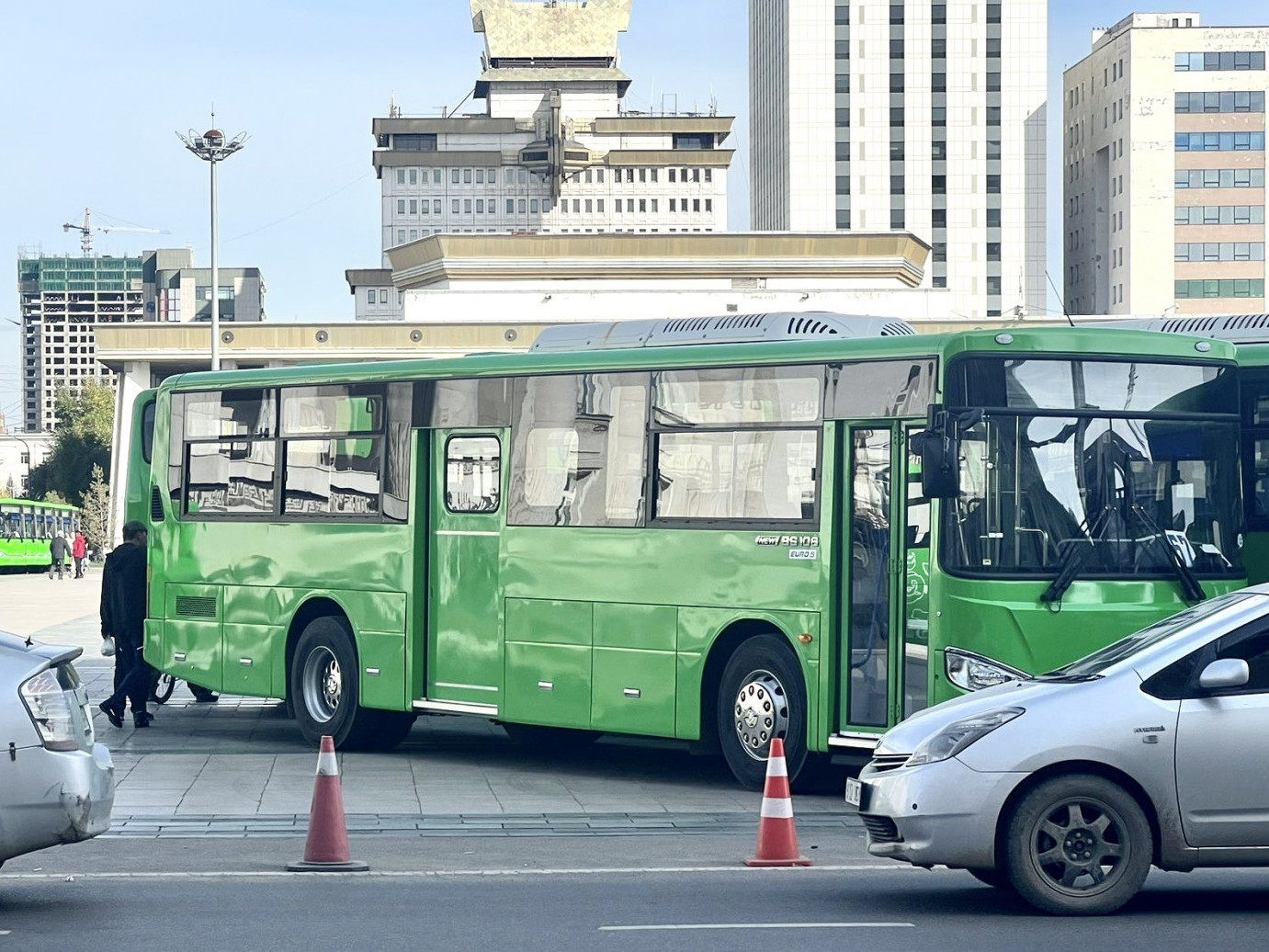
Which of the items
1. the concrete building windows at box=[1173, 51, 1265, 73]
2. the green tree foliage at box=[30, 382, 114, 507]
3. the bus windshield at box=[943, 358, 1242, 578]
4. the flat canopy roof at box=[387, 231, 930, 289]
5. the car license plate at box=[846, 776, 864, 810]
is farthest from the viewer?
the concrete building windows at box=[1173, 51, 1265, 73]

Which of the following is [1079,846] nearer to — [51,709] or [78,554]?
[51,709]

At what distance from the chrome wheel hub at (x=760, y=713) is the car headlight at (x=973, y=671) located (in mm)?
1468

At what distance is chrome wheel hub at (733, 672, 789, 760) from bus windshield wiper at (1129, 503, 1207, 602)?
8.46 ft

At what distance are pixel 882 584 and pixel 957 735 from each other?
4.30 metres

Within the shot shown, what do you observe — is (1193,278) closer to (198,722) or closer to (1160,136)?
(1160,136)

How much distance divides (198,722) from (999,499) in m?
9.48

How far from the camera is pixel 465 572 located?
1551cm

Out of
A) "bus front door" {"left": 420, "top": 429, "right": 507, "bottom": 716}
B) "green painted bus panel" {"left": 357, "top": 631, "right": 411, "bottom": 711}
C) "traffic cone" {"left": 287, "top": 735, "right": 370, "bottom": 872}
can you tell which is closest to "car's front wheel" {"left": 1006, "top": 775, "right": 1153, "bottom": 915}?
"traffic cone" {"left": 287, "top": 735, "right": 370, "bottom": 872}

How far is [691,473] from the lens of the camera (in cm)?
1407

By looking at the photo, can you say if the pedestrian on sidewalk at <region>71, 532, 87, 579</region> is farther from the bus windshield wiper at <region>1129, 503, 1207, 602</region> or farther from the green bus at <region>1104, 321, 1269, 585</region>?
the bus windshield wiper at <region>1129, 503, 1207, 602</region>

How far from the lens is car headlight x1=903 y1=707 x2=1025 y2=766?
8.58 meters

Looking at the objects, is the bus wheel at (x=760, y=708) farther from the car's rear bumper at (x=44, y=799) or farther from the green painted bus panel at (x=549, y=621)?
the car's rear bumper at (x=44, y=799)

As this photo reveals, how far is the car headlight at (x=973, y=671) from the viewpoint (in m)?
12.1

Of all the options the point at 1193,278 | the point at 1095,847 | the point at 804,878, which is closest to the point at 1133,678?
the point at 1095,847
